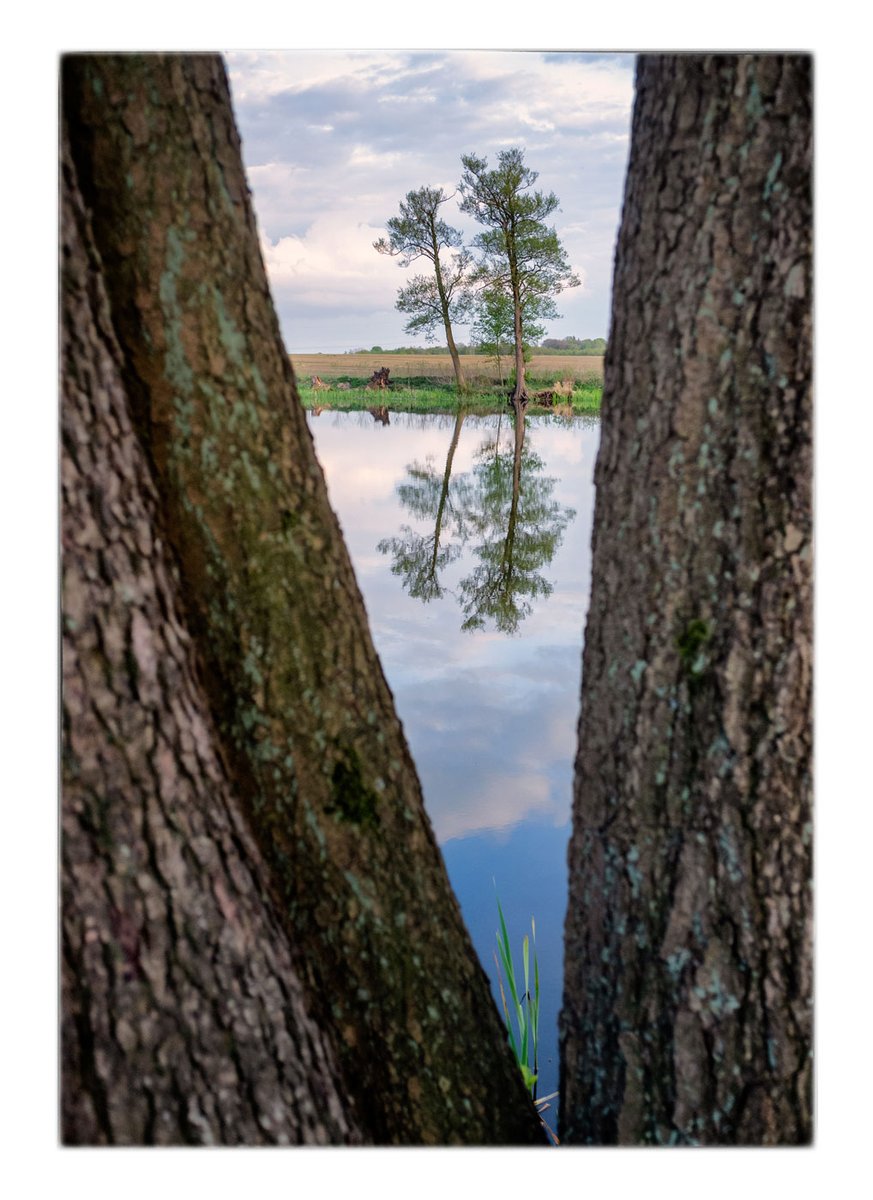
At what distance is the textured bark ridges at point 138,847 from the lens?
105cm

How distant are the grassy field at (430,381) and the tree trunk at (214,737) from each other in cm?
59

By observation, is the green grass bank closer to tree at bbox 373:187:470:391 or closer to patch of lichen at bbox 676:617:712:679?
tree at bbox 373:187:470:391

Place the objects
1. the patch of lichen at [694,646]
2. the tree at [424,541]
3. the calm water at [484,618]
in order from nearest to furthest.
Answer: the patch of lichen at [694,646]
the calm water at [484,618]
the tree at [424,541]

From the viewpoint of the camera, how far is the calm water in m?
2.04

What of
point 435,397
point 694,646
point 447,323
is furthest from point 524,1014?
point 447,323

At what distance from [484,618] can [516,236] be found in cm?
91

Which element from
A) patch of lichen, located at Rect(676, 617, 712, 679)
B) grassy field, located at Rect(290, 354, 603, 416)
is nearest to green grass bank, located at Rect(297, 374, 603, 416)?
grassy field, located at Rect(290, 354, 603, 416)

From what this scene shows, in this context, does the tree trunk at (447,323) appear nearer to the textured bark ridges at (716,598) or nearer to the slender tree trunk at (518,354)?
the slender tree trunk at (518,354)

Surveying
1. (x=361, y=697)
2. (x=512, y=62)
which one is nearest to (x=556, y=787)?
(x=361, y=697)

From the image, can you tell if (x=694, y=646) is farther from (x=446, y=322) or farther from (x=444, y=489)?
(x=444, y=489)

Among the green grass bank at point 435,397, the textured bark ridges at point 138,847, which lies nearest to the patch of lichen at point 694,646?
the textured bark ridges at point 138,847

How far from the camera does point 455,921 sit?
51.1 inches

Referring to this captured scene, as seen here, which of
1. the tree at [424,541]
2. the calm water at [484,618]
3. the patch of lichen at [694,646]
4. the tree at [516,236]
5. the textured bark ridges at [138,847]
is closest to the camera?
the textured bark ridges at [138,847]

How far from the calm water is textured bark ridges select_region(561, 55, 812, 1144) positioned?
78 centimetres
